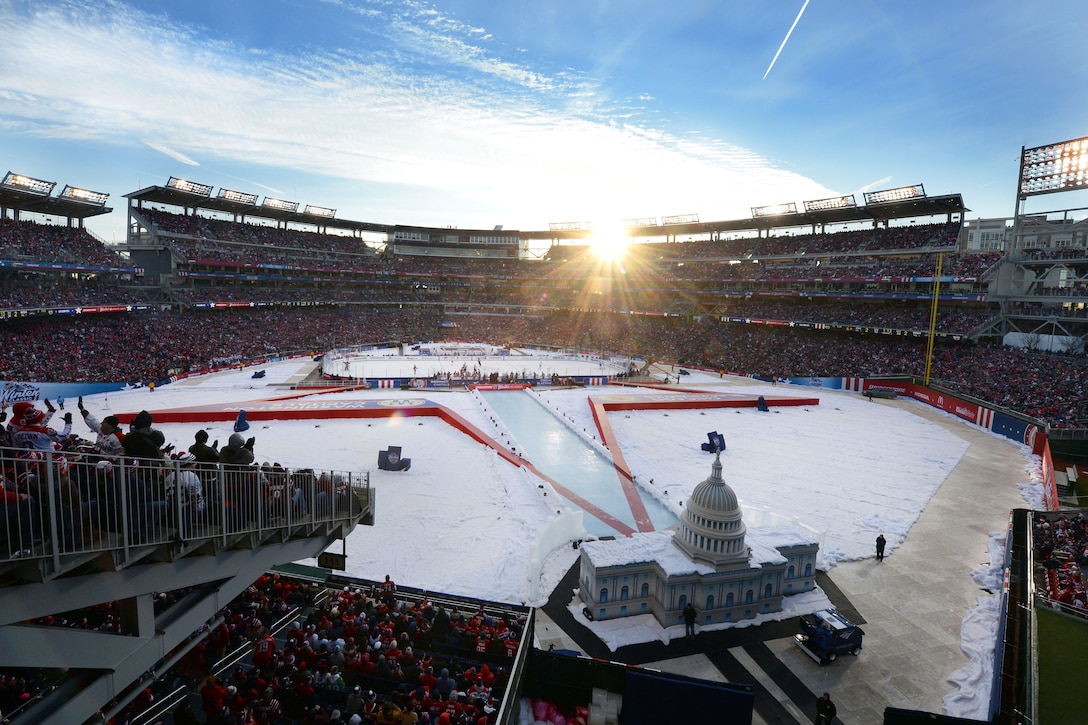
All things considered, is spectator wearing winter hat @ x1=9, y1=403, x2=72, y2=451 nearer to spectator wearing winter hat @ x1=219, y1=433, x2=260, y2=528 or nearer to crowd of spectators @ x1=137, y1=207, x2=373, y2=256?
spectator wearing winter hat @ x1=219, y1=433, x2=260, y2=528

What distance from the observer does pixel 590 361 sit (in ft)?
183

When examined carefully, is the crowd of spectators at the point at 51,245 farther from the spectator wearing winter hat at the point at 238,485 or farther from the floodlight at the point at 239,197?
the spectator wearing winter hat at the point at 238,485

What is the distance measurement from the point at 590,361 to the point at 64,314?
4440 cm

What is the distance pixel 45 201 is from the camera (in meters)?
47.4

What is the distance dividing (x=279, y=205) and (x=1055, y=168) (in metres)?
78.8

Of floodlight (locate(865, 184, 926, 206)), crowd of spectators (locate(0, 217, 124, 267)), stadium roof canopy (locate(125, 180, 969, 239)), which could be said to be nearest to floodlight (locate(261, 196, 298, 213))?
stadium roof canopy (locate(125, 180, 969, 239))

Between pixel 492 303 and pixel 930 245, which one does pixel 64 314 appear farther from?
pixel 930 245

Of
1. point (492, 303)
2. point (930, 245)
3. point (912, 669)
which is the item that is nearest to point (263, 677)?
point (912, 669)

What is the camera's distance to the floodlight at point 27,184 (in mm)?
43656

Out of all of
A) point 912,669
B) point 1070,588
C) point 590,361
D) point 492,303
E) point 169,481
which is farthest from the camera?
point 492,303

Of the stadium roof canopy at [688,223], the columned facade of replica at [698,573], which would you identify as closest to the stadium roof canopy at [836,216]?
the stadium roof canopy at [688,223]

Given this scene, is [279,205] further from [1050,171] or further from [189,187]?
[1050,171]

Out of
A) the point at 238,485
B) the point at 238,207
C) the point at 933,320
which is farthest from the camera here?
the point at 238,207

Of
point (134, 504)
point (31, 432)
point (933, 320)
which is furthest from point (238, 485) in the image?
point (933, 320)
